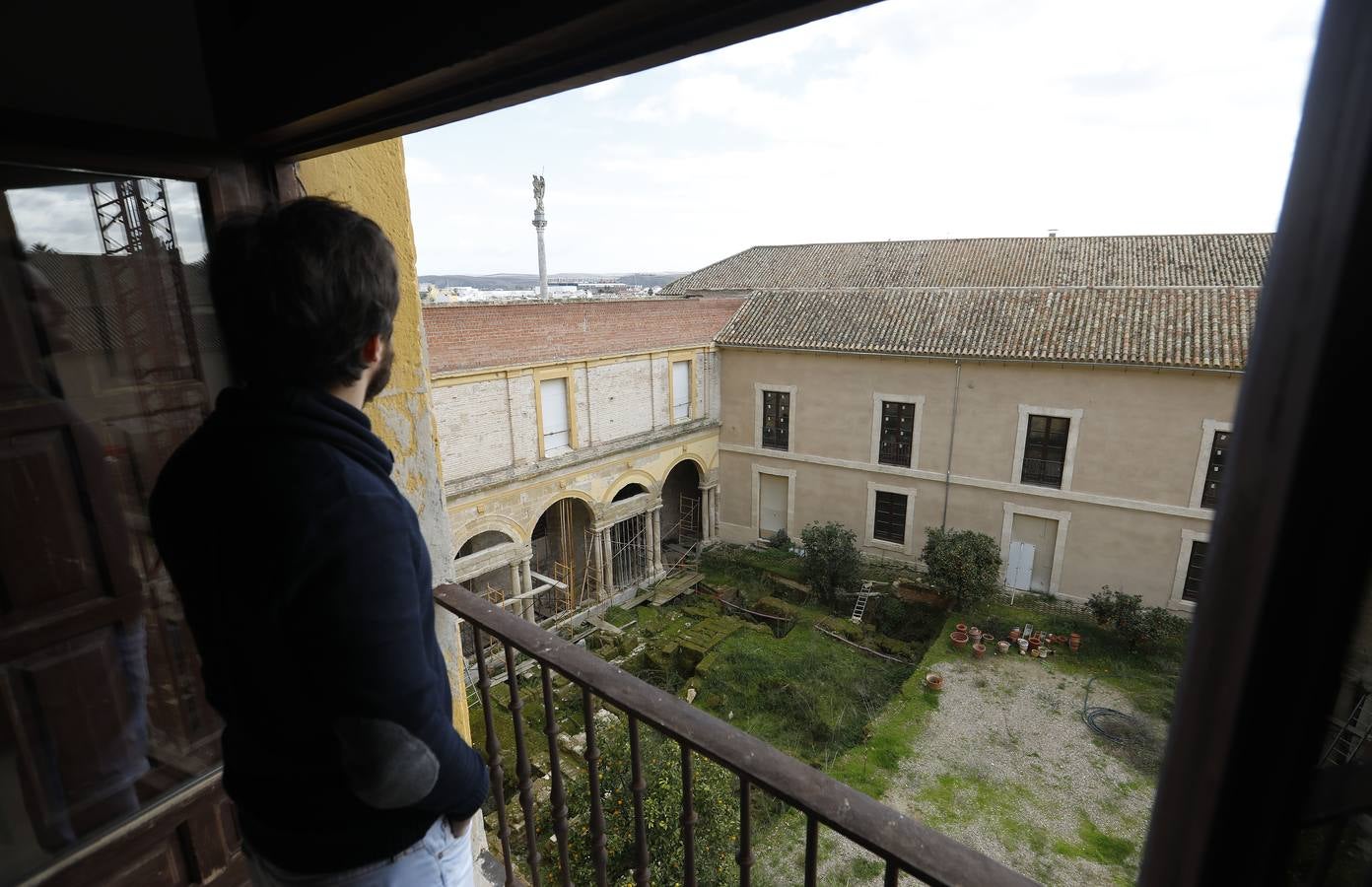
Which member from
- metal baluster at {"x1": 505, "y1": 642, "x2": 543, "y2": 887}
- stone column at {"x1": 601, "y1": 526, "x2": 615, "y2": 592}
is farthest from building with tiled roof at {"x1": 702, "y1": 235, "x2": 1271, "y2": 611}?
metal baluster at {"x1": 505, "y1": 642, "x2": 543, "y2": 887}

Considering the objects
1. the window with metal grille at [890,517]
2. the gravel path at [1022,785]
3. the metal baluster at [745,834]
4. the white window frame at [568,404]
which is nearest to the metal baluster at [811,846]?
the metal baluster at [745,834]

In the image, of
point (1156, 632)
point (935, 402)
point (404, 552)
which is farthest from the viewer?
point (935, 402)

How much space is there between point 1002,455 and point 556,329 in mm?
8481

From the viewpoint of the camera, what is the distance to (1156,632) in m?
10.0

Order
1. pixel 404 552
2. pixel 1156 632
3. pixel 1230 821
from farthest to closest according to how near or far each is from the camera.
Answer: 1. pixel 1156 632
2. pixel 404 552
3. pixel 1230 821

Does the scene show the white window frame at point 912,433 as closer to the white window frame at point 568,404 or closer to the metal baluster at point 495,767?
the white window frame at point 568,404

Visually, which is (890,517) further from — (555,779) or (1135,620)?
(555,779)

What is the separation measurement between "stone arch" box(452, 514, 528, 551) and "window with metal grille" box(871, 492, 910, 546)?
7238 millimetres

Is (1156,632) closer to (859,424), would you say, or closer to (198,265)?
Result: (859,424)

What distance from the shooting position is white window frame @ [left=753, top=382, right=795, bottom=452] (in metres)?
14.3

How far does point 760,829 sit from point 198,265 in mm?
6871

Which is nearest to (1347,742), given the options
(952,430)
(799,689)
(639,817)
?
(639,817)

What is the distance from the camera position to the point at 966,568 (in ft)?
35.7

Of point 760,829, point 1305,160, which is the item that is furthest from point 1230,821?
point 760,829
